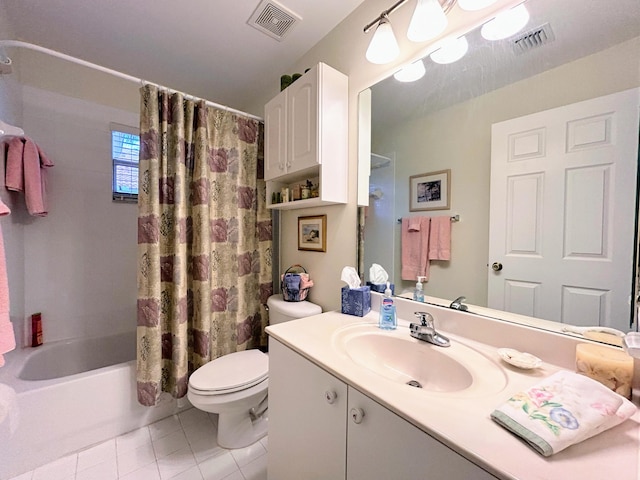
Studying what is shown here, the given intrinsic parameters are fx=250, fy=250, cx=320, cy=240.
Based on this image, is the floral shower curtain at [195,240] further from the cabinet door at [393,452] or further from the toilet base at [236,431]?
the cabinet door at [393,452]

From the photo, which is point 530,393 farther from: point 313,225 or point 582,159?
point 313,225

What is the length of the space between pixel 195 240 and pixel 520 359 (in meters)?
1.63

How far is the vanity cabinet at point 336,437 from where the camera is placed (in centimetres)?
53

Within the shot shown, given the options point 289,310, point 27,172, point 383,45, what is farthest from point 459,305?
point 27,172

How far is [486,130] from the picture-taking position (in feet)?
3.24

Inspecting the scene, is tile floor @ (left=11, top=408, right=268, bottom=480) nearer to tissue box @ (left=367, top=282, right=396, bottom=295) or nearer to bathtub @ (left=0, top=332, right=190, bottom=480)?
bathtub @ (left=0, top=332, right=190, bottom=480)

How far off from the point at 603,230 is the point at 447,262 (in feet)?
1.56

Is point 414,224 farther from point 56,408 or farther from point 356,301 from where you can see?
point 56,408

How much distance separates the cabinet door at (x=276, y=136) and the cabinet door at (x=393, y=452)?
1.32 metres

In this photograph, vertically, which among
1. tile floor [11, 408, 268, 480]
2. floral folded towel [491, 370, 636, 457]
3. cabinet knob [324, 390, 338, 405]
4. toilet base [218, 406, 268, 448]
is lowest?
tile floor [11, 408, 268, 480]

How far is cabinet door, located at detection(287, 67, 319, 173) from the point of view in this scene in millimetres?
1337

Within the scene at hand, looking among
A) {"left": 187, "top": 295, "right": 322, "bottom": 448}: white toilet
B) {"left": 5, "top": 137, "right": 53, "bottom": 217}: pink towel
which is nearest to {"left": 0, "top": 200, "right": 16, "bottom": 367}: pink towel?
{"left": 187, "top": 295, "right": 322, "bottom": 448}: white toilet

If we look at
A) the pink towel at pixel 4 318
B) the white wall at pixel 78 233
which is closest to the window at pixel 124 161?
the white wall at pixel 78 233

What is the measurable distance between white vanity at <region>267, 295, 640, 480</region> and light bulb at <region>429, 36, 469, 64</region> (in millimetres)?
1068
